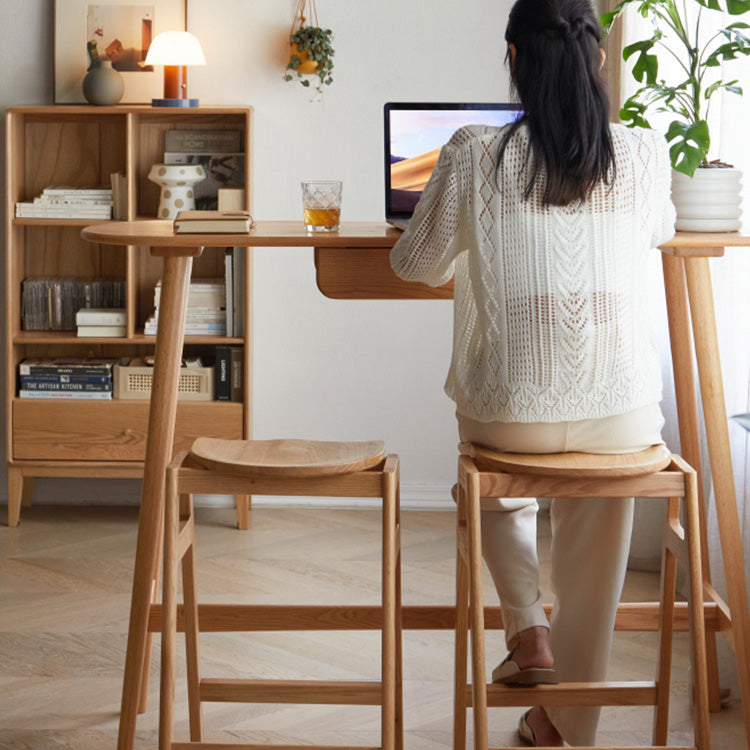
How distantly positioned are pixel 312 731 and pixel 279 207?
7.05ft

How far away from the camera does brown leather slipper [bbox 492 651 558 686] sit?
2.02 metres

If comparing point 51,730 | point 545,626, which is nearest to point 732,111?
point 545,626

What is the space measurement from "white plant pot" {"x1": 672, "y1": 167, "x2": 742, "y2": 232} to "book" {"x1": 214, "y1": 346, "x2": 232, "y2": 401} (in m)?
1.97

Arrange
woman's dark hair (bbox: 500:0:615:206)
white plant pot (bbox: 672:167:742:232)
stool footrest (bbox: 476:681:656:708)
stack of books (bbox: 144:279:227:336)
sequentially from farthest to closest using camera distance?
1. stack of books (bbox: 144:279:227:336)
2. white plant pot (bbox: 672:167:742:232)
3. stool footrest (bbox: 476:681:656:708)
4. woman's dark hair (bbox: 500:0:615:206)

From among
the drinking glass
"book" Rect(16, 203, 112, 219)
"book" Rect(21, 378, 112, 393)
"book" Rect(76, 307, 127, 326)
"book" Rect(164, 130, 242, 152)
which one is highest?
"book" Rect(164, 130, 242, 152)

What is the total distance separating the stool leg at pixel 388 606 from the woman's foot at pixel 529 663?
9.1 inches

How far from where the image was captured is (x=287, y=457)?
1979mm

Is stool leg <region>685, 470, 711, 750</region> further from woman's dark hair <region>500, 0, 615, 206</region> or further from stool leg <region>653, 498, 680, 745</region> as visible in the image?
woman's dark hair <region>500, 0, 615, 206</region>

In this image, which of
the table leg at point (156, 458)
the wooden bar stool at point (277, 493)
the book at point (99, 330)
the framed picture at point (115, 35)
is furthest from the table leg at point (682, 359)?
the framed picture at point (115, 35)

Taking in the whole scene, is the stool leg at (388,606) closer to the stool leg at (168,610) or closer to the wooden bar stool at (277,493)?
the wooden bar stool at (277,493)

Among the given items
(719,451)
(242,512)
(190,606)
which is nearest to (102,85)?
(242,512)

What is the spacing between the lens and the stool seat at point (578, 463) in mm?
1811

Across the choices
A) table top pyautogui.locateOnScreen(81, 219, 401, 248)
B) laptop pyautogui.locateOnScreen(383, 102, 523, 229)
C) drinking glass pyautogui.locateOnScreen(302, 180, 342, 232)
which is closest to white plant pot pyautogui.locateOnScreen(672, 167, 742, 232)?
laptop pyautogui.locateOnScreen(383, 102, 523, 229)

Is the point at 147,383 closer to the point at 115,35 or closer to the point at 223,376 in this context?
the point at 223,376
